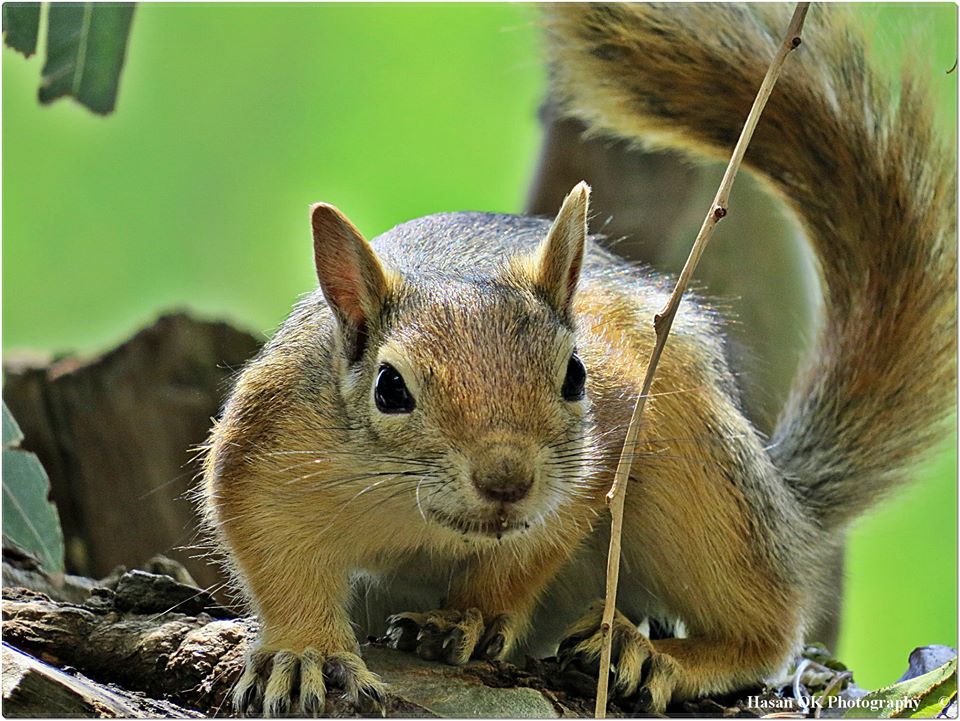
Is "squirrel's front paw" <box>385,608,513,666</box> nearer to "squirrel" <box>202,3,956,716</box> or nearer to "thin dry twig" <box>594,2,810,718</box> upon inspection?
"squirrel" <box>202,3,956,716</box>

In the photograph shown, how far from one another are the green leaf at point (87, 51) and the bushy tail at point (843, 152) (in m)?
1.19

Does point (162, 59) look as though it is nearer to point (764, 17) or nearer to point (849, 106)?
point (764, 17)

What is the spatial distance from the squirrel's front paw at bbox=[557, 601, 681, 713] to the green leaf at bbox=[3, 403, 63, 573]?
49.4 inches

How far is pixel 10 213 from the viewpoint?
3.41m

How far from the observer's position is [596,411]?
236 cm

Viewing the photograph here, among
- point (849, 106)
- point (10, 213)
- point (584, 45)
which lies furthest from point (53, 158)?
point (849, 106)

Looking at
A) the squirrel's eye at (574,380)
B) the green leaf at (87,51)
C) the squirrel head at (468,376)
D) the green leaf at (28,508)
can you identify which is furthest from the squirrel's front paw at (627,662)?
the green leaf at (87,51)

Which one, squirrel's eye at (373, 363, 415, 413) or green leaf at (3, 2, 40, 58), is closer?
squirrel's eye at (373, 363, 415, 413)

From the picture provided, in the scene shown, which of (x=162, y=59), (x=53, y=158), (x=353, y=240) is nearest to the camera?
(x=353, y=240)

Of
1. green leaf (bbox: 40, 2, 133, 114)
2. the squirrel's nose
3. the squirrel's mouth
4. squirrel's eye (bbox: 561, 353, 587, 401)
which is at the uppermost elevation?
green leaf (bbox: 40, 2, 133, 114)

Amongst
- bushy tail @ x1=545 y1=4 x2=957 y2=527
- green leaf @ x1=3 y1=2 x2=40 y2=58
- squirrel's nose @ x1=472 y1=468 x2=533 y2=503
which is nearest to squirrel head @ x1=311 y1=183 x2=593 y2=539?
squirrel's nose @ x1=472 y1=468 x2=533 y2=503

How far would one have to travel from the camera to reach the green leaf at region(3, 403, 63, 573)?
2.52 meters

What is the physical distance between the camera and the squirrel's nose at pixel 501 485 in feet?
5.98

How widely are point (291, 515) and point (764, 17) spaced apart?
6.20 ft
